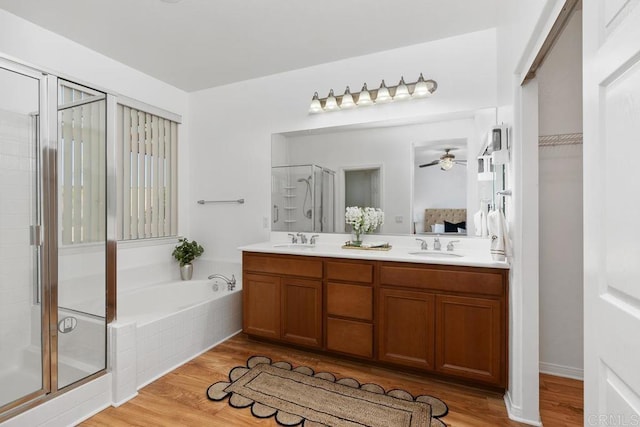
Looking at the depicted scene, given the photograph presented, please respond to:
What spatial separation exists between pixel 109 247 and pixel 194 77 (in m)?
2.11

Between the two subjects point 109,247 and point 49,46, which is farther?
→ point 49,46

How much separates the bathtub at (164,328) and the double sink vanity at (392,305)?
31cm

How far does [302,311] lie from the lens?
2555 mm

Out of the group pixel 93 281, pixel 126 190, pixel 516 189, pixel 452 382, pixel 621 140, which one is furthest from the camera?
pixel 126 190

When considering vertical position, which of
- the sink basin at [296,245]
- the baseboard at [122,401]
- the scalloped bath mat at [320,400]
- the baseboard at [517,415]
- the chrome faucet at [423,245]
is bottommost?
the baseboard at [122,401]

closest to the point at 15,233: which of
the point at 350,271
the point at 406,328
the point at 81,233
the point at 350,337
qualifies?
the point at 81,233

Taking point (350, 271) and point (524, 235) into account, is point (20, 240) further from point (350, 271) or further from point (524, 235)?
point (524, 235)

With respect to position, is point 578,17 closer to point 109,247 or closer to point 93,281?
point 109,247

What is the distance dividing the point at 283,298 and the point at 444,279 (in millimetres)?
1276

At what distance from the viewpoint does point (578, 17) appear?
6.23 feet

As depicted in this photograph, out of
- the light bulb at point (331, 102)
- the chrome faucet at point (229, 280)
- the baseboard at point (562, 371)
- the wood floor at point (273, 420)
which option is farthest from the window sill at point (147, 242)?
the baseboard at point (562, 371)

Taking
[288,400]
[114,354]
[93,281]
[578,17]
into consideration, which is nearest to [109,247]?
[93,281]

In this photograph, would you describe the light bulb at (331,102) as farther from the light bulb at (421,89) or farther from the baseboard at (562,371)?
the baseboard at (562,371)

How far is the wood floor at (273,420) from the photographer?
1797 millimetres
